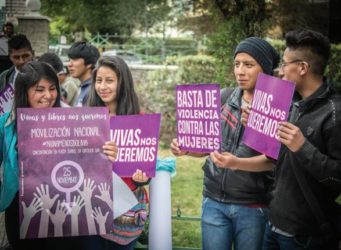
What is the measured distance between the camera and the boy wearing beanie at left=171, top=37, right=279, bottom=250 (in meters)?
2.76

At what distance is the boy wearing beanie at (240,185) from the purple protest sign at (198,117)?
9 cm

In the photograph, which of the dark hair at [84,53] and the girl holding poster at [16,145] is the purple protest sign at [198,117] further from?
the dark hair at [84,53]

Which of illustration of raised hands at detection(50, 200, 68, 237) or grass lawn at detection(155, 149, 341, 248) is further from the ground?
illustration of raised hands at detection(50, 200, 68, 237)

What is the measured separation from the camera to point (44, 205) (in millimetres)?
2533

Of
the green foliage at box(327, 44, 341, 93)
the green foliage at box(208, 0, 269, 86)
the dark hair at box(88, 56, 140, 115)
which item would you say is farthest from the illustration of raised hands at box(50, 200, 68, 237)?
the green foliage at box(327, 44, 341, 93)

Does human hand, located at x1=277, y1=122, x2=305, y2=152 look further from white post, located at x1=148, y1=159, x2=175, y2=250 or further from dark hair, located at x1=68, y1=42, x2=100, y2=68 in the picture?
dark hair, located at x1=68, y1=42, x2=100, y2=68

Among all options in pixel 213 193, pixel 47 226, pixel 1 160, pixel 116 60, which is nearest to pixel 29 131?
pixel 1 160

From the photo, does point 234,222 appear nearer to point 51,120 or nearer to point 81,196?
point 81,196

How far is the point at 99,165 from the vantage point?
102 inches

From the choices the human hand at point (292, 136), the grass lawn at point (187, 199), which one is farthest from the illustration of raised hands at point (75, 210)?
the grass lawn at point (187, 199)

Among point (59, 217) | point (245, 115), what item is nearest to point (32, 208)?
point (59, 217)

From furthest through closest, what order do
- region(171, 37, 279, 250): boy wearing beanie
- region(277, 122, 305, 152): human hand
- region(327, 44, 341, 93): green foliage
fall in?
A: region(327, 44, 341, 93): green foliage, region(171, 37, 279, 250): boy wearing beanie, region(277, 122, 305, 152): human hand

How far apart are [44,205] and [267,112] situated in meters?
1.28

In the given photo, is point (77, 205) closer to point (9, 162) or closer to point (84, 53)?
point (9, 162)
